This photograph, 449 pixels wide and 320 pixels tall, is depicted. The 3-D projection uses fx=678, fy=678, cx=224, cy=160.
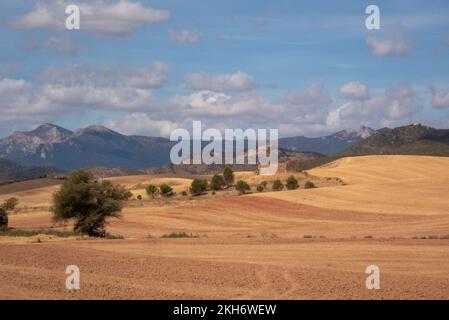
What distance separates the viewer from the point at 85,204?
175 feet

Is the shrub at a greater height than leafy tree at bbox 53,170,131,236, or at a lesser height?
lesser

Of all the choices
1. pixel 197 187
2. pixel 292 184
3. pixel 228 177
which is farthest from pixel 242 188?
pixel 228 177

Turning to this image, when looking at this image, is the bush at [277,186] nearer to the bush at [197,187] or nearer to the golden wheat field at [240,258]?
the bush at [197,187]

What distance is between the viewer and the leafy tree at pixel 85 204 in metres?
53.1

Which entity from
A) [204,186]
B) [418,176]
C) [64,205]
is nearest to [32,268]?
[64,205]

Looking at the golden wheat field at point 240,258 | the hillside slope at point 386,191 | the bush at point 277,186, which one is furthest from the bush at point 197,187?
the golden wheat field at point 240,258

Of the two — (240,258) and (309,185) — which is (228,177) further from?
(240,258)

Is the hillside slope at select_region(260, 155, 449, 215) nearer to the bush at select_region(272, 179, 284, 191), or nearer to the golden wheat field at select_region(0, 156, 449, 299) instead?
the golden wheat field at select_region(0, 156, 449, 299)

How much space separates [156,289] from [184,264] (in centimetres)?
677

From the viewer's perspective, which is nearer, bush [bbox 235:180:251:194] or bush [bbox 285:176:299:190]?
bush [bbox 235:180:251:194]

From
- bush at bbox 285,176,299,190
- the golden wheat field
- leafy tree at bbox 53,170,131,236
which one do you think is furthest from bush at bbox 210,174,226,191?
leafy tree at bbox 53,170,131,236

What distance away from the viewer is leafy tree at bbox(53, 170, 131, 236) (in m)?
53.1
